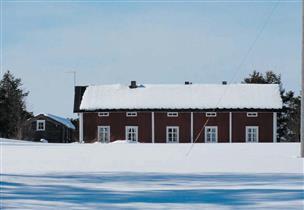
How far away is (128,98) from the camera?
168 ft

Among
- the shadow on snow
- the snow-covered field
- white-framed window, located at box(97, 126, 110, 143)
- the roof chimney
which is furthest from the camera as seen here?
the roof chimney

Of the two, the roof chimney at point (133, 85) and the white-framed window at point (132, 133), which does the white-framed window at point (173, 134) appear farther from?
the roof chimney at point (133, 85)

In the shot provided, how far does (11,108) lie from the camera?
6731cm

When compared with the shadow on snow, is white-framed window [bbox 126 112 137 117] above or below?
above

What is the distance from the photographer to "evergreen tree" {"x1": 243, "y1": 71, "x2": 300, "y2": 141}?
63.5m

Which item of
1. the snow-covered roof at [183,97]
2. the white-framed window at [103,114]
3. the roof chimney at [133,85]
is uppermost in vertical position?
the roof chimney at [133,85]

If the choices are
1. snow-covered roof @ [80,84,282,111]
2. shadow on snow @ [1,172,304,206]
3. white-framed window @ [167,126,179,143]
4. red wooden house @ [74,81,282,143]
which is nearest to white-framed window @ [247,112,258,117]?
red wooden house @ [74,81,282,143]

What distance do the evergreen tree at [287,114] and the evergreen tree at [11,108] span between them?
Answer: 92.8 feet

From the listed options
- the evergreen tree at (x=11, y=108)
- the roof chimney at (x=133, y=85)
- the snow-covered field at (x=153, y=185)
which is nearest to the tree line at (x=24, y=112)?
the evergreen tree at (x=11, y=108)

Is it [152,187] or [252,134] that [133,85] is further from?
[152,187]

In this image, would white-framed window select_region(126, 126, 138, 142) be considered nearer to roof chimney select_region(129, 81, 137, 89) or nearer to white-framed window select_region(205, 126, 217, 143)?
roof chimney select_region(129, 81, 137, 89)

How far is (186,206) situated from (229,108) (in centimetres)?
4257

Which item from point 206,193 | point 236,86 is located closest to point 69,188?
point 206,193

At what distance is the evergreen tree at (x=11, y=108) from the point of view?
64562 millimetres
